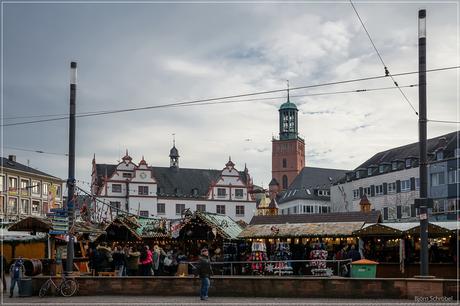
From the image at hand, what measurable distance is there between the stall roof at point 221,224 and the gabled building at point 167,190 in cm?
4361

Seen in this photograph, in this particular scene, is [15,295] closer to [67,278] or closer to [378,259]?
[67,278]

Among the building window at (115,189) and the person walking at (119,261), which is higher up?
the building window at (115,189)

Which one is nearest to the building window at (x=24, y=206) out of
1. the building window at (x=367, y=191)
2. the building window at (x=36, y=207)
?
the building window at (x=36, y=207)

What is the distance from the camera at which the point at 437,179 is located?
25375 mm

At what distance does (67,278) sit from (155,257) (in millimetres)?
7453

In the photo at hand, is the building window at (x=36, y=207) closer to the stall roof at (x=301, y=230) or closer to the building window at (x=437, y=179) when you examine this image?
the stall roof at (x=301, y=230)

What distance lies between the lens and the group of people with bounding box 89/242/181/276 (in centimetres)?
→ 2658

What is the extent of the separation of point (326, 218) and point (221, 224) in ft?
18.0

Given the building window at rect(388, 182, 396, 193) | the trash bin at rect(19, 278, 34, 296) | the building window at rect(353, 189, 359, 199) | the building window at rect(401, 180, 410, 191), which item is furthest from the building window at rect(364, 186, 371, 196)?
the trash bin at rect(19, 278, 34, 296)

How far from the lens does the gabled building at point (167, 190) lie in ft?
268

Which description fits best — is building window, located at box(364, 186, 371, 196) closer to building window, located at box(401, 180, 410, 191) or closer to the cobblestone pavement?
building window, located at box(401, 180, 410, 191)

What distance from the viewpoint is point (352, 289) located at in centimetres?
1988

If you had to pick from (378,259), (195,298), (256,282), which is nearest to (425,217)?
(256,282)

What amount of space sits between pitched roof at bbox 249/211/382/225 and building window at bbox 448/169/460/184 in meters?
8.80
